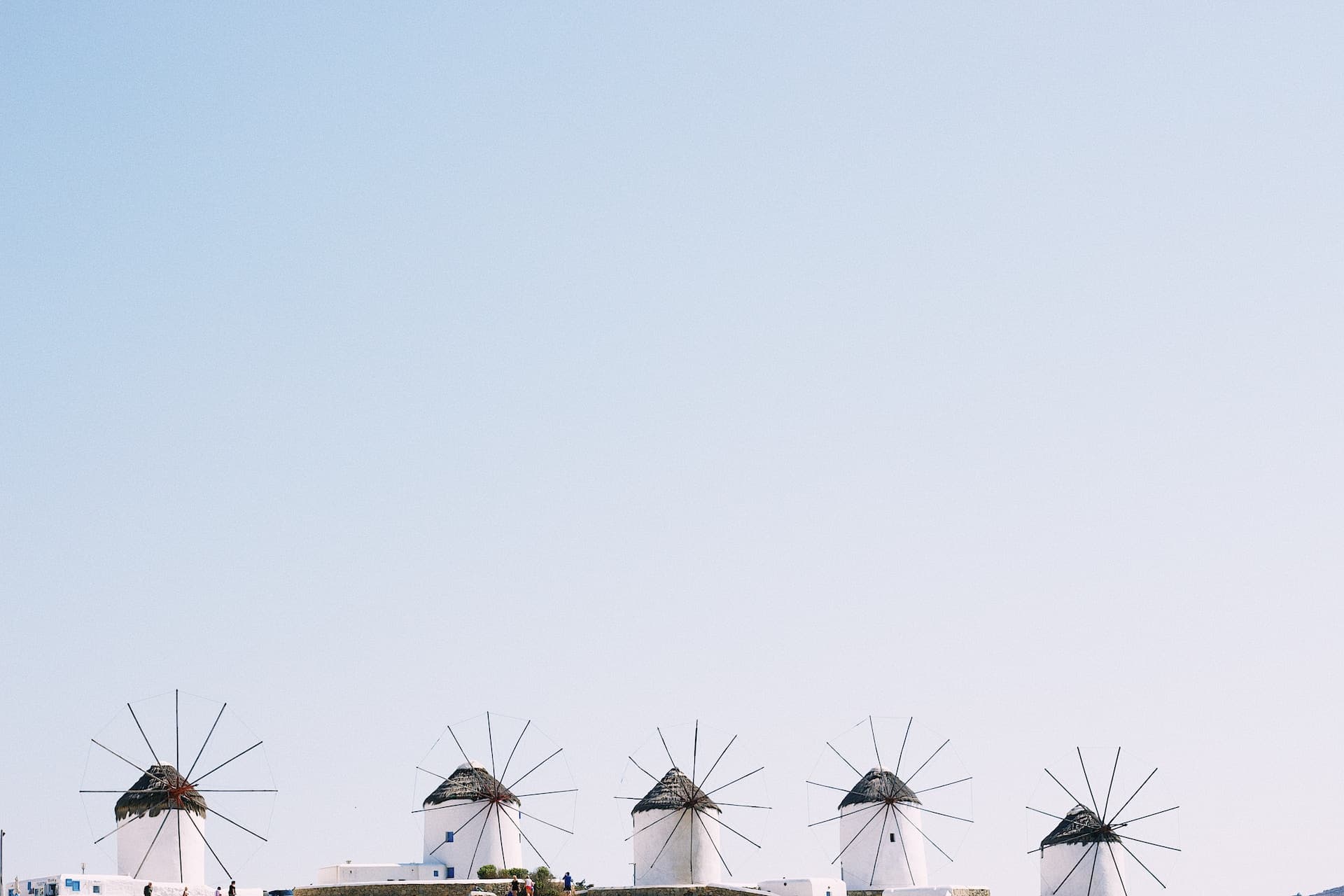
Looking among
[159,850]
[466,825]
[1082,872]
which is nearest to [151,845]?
[159,850]

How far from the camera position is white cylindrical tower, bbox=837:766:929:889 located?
61781 mm

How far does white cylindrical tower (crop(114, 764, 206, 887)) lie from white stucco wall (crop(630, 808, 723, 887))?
1383 cm

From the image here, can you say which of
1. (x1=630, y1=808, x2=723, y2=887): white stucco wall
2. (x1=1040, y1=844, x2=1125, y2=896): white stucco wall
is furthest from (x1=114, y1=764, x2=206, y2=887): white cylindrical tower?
(x1=1040, y1=844, x2=1125, y2=896): white stucco wall

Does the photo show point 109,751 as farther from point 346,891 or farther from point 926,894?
point 926,894

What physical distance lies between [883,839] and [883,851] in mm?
392

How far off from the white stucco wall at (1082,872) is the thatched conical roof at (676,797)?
36.6 ft

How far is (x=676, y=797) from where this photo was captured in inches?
2354

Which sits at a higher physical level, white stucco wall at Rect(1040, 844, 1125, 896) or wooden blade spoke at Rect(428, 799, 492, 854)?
wooden blade spoke at Rect(428, 799, 492, 854)

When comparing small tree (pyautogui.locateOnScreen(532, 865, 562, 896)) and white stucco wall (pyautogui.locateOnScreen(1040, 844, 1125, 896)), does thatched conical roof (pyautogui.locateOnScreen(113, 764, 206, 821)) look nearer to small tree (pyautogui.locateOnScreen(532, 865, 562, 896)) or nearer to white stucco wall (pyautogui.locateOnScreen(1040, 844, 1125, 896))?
small tree (pyautogui.locateOnScreen(532, 865, 562, 896))

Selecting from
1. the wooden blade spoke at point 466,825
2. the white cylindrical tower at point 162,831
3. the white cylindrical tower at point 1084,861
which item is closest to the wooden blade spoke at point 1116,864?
the white cylindrical tower at point 1084,861

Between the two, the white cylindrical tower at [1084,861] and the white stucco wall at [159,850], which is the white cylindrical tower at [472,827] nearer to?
the white stucco wall at [159,850]

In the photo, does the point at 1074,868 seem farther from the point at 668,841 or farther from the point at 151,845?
the point at 151,845

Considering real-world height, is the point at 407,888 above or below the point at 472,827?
below

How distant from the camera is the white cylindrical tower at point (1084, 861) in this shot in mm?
59969
